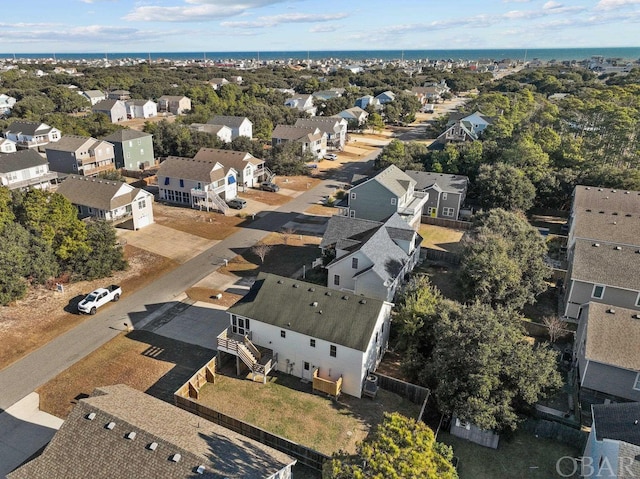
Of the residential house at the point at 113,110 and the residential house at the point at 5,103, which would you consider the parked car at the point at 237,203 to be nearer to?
the residential house at the point at 113,110

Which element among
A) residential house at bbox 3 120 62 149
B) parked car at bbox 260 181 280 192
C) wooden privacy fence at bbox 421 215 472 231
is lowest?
wooden privacy fence at bbox 421 215 472 231

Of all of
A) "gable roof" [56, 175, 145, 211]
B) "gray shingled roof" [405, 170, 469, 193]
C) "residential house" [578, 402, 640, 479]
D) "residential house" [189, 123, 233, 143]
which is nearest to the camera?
"residential house" [578, 402, 640, 479]

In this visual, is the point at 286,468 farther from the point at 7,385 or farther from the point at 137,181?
the point at 137,181

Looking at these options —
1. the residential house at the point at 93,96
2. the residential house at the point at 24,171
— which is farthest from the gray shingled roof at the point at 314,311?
the residential house at the point at 93,96

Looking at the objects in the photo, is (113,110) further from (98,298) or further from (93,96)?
(98,298)

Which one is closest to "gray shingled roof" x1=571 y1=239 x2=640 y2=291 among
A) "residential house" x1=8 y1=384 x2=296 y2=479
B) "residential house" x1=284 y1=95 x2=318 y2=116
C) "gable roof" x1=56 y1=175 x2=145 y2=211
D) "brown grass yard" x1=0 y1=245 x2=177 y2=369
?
"residential house" x1=8 y1=384 x2=296 y2=479

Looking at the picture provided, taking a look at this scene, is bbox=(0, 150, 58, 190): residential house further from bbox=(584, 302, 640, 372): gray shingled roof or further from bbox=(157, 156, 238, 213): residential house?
bbox=(584, 302, 640, 372): gray shingled roof
